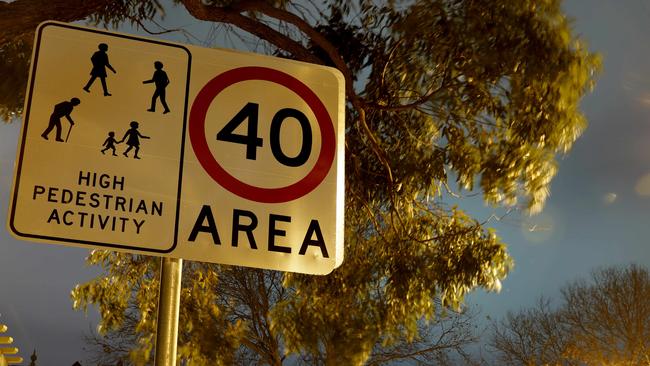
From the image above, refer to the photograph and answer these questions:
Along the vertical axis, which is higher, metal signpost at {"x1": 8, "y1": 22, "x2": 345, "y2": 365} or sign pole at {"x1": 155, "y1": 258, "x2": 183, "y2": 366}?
metal signpost at {"x1": 8, "y1": 22, "x2": 345, "y2": 365}

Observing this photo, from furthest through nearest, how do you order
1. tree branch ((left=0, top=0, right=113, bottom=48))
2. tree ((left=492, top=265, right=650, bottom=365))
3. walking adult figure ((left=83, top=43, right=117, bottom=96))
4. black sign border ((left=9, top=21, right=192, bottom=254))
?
tree ((left=492, top=265, right=650, bottom=365)) → tree branch ((left=0, top=0, right=113, bottom=48)) → walking adult figure ((left=83, top=43, right=117, bottom=96)) → black sign border ((left=9, top=21, right=192, bottom=254))

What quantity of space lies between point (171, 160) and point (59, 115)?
0.27m

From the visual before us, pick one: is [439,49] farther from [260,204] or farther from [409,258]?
[260,204]

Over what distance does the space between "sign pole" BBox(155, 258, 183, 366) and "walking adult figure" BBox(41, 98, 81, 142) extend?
395 millimetres

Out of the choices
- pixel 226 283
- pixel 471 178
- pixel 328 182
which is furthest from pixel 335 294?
pixel 226 283

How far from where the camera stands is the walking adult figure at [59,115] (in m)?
1.82

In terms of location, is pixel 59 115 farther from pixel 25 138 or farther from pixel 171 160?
pixel 171 160

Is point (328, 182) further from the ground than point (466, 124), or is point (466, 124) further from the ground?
point (466, 124)

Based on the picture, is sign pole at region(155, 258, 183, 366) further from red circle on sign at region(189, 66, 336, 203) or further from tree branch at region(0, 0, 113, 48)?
tree branch at region(0, 0, 113, 48)

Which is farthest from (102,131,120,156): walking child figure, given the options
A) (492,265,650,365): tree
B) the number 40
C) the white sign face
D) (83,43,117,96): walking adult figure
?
(492,265,650,365): tree

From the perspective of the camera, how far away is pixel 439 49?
7230mm

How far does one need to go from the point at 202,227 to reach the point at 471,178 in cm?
642

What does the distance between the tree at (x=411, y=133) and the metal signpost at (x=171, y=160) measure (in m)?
4.48

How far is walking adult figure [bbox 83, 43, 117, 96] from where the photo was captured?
75.0 inches
